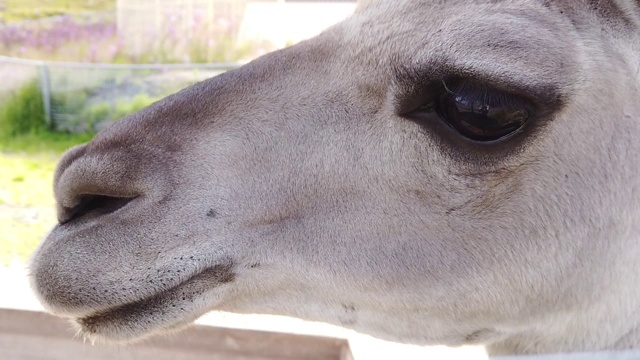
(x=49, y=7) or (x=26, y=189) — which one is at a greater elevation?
(x=49, y=7)

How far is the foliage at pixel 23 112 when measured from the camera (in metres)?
→ 5.11

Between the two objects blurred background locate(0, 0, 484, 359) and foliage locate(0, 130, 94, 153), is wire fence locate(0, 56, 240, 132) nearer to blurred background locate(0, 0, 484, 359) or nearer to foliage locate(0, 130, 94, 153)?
blurred background locate(0, 0, 484, 359)

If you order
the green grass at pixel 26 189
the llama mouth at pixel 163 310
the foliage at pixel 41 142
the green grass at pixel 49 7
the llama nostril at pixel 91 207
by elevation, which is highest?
the green grass at pixel 49 7

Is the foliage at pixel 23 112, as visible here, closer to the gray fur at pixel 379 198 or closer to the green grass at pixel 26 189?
the green grass at pixel 26 189

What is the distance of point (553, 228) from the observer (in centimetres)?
135

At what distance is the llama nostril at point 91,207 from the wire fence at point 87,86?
3.44 meters

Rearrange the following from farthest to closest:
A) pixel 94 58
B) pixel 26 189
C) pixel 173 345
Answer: pixel 94 58 < pixel 26 189 < pixel 173 345

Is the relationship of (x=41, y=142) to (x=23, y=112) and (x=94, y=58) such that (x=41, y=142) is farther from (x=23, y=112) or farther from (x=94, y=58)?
(x=94, y=58)

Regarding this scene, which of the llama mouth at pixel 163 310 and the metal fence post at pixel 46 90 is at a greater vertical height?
the metal fence post at pixel 46 90

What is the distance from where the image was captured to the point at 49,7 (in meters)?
4.75

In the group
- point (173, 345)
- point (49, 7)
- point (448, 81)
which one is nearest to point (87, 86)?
point (49, 7)

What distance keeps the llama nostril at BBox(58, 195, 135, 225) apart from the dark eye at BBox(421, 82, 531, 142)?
0.72 m

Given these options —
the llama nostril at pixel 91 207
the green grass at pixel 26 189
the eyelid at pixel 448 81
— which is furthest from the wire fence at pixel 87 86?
the eyelid at pixel 448 81

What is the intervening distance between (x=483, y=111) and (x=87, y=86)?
4532 millimetres
